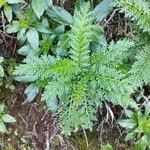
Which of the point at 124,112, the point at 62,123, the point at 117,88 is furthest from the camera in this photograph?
the point at 124,112

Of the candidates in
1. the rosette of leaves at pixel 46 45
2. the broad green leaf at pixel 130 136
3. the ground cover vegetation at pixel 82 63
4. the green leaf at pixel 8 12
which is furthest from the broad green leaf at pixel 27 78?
the broad green leaf at pixel 130 136

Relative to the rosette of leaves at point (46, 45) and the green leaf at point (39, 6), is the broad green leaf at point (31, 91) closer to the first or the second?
the rosette of leaves at point (46, 45)

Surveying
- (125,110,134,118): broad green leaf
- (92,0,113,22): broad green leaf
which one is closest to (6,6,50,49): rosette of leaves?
(92,0,113,22): broad green leaf

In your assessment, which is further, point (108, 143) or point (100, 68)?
point (108, 143)

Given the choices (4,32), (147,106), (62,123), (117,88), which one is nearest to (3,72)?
(4,32)

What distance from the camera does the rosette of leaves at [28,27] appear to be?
255cm

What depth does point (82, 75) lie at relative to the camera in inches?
93.0

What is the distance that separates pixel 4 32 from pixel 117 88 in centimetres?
82

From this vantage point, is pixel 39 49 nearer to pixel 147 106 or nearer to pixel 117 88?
pixel 117 88

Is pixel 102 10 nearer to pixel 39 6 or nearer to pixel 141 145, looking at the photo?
pixel 39 6

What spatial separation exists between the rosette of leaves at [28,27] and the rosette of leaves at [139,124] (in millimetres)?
700

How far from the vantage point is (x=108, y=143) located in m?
2.66

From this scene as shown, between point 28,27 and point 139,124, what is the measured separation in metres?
0.88

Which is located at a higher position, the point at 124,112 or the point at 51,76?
the point at 51,76
